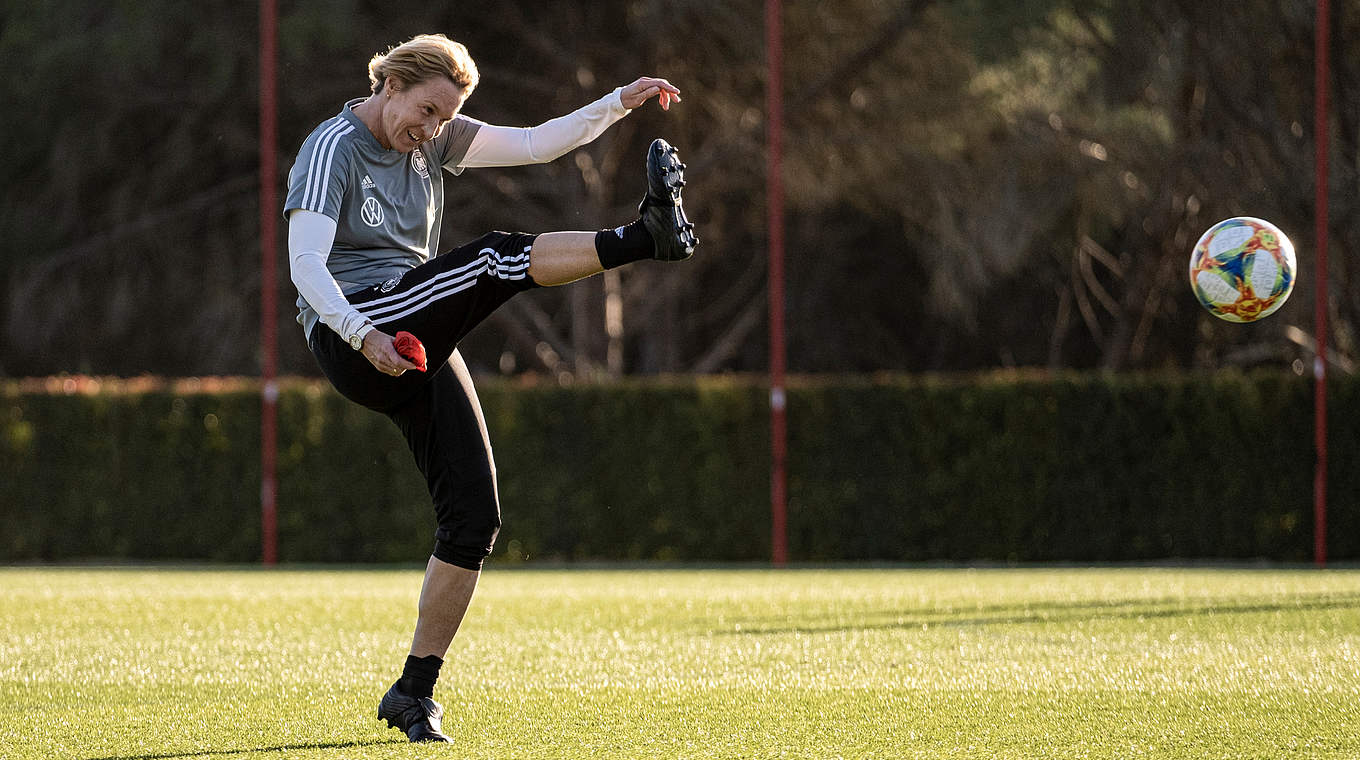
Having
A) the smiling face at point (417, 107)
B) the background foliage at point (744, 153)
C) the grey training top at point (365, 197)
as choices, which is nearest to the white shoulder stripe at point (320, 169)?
the grey training top at point (365, 197)

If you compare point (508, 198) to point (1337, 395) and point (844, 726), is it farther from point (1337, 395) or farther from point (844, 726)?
point (844, 726)

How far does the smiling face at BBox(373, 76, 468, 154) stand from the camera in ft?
15.4

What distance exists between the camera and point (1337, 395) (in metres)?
13.8

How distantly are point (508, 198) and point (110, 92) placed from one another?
5041 mm

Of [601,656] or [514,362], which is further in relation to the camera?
[514,362]

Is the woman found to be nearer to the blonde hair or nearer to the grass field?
the blonde hair

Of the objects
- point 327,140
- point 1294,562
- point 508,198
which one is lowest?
point 1294,562

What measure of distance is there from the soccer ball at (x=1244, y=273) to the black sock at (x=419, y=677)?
386 cm

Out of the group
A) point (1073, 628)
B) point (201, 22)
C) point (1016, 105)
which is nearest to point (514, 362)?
point (201, 22)

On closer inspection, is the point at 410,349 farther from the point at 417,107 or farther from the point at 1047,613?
the point at 1047,613

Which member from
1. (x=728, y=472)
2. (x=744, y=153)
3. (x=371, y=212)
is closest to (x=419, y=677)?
(x=371, y=212)

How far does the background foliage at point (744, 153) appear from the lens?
18031 mm

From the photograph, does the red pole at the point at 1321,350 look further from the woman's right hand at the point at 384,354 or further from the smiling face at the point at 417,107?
the woman's right hand at the point at 384,354

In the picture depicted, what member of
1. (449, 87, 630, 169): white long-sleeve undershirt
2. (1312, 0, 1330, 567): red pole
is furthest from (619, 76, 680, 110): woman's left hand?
(1312, 0, 1330, 567): red pole
